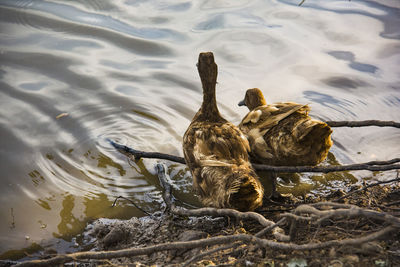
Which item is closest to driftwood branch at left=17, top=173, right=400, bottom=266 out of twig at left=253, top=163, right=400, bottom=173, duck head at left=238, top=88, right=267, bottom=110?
twig at left=253, top=163, right=400, bottom=173

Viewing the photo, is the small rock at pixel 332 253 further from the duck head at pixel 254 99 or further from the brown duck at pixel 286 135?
the duck head at pixel 254 99

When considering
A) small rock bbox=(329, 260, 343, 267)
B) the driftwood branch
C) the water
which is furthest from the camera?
the water

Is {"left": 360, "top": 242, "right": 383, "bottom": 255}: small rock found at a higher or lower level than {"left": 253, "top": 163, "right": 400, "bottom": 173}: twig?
lower

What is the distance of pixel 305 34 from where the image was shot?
934 cm

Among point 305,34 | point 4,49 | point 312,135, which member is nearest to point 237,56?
point 305,34

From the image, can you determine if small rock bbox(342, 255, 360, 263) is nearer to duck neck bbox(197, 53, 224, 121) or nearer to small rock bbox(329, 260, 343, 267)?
small rock bbox(329, 260, 343, 267)

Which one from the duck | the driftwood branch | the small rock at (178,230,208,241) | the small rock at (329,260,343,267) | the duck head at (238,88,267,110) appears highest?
the duck head at (238,88,267,110)

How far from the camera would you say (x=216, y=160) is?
4.38m

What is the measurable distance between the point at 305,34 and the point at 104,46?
4.67 m

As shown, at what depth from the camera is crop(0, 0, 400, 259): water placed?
5086 mm

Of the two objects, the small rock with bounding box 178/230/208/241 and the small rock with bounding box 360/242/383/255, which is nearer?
the small rock with bounding box 360/242/383/255

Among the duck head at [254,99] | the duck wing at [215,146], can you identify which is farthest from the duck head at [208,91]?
the duck head at [254,99]

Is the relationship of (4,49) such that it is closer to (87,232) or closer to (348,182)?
(87,232)

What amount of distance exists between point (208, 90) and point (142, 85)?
7.92ft
